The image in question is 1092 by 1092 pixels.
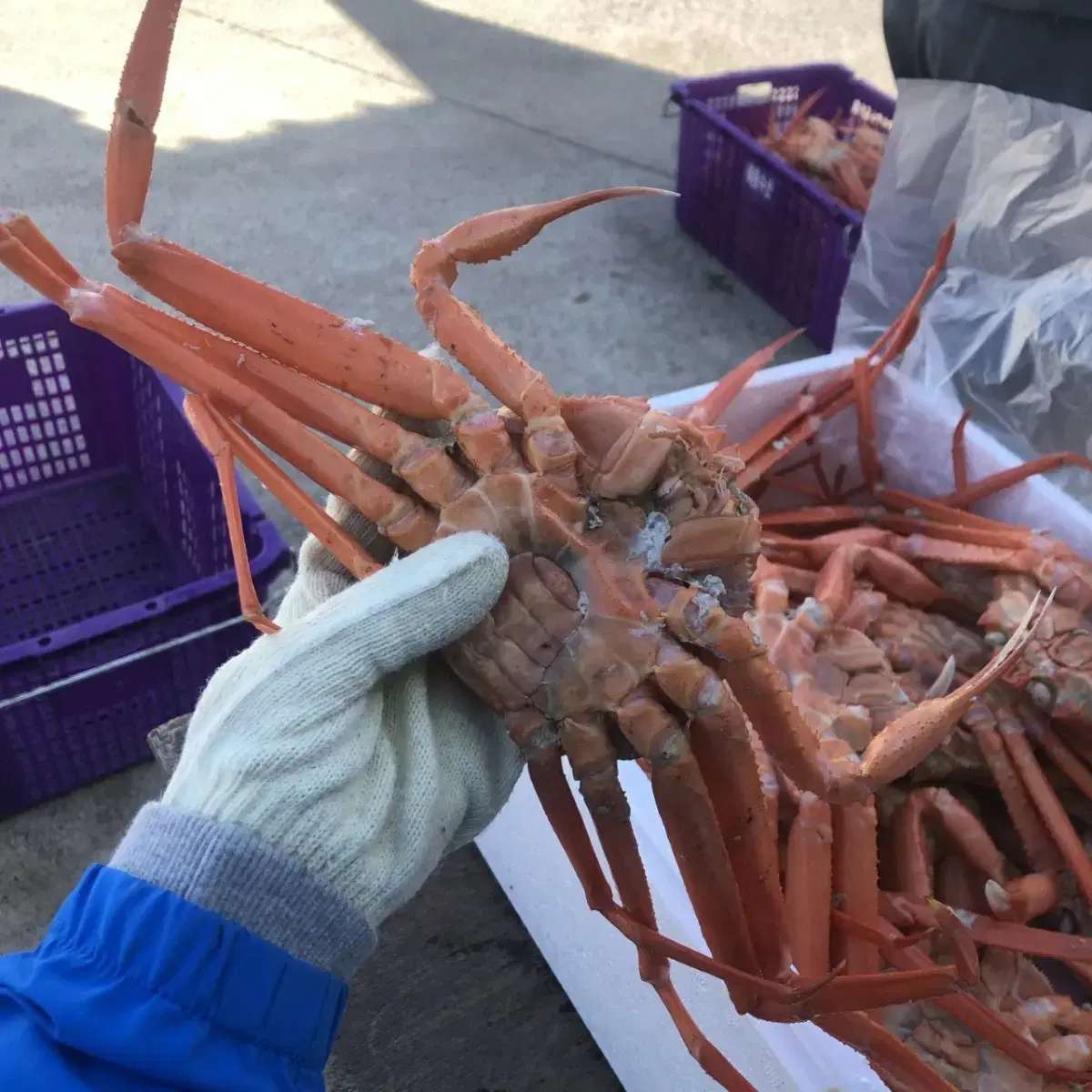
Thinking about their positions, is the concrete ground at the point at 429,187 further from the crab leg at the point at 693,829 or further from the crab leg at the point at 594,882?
the crab leg at the point at 693,829

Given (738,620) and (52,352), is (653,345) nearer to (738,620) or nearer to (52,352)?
(52,352)

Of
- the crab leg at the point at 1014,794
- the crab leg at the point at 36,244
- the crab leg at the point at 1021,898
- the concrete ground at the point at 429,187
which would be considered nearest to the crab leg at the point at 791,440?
the crab leg at the point at 1014,794

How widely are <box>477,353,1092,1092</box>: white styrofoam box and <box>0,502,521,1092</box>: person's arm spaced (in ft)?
1.28

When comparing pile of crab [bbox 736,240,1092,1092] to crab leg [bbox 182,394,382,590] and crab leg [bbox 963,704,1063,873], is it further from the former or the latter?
crab leg [bbox 182,394,382,590]

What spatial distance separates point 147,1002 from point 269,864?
0.44 ft

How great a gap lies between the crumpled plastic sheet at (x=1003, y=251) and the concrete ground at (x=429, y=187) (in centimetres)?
80

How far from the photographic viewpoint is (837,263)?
8.59 ft

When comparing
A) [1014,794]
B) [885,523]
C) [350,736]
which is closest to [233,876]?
[350,736]

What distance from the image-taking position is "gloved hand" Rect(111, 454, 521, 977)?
828 millimetres

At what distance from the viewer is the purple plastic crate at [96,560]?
154cm

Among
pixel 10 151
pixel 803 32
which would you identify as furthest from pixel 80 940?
pixel 803 32

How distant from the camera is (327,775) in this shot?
2.85ft

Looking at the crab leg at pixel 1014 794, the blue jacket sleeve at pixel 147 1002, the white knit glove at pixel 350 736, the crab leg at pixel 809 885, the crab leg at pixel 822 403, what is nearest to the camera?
the blue jacket sleeve at pixel 147 1002

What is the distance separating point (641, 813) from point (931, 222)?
5.32ft
